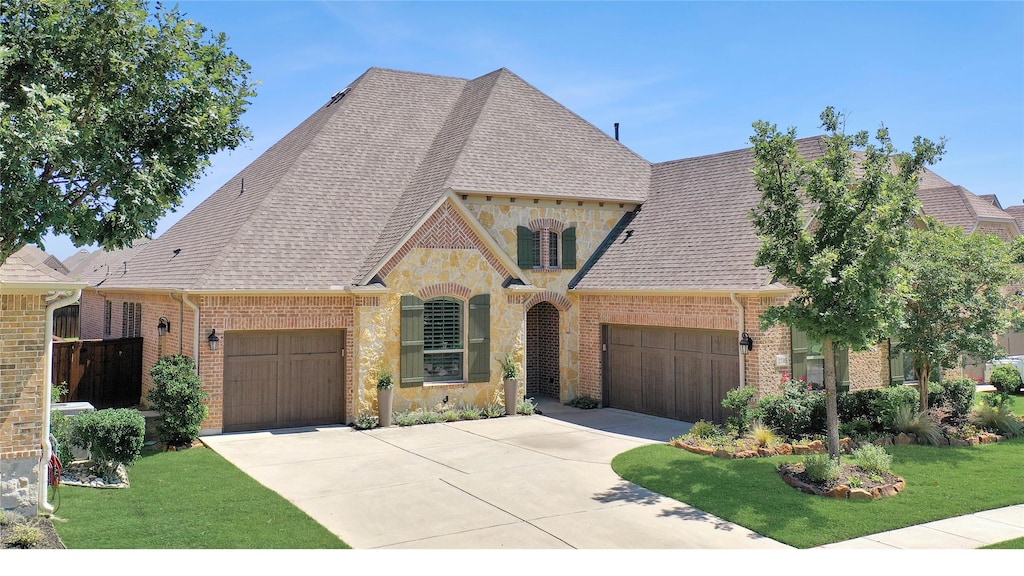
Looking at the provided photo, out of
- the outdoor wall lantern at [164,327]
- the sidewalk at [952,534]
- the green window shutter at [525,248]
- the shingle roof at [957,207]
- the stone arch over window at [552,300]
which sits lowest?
the sidewalk at [952,534]

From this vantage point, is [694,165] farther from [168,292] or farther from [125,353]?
[125,353]

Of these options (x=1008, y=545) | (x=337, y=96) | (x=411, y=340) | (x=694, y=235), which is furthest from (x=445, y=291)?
(x=1008, y=545)

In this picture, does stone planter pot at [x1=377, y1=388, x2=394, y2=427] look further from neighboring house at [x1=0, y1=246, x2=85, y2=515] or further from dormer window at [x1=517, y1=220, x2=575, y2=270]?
neighboring house at [x1=0, y1=246, x2=85, y2=515]

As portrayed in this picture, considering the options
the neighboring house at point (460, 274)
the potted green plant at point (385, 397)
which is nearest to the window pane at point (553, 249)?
the neighboring house at point (460, 274)

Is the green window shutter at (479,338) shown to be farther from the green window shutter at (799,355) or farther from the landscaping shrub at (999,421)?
the landscaping shrub at (999,421)

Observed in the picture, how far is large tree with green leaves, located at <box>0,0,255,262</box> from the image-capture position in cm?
794

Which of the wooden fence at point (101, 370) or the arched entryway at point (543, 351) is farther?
the arched entryway at point (543, 351)

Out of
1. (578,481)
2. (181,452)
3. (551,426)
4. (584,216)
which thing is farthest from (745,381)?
(181,452)

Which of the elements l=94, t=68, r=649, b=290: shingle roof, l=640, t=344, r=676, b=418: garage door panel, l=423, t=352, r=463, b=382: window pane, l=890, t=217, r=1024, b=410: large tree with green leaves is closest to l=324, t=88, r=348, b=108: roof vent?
l=94, t=68, r=649, b=290: shingle roof

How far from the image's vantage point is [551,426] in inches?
667

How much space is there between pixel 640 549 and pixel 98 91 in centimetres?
853

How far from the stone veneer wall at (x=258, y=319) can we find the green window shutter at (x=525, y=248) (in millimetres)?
5149

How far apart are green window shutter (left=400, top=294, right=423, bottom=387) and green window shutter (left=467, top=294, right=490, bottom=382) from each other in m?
1.35

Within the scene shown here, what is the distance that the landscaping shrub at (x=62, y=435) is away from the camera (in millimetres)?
11506
